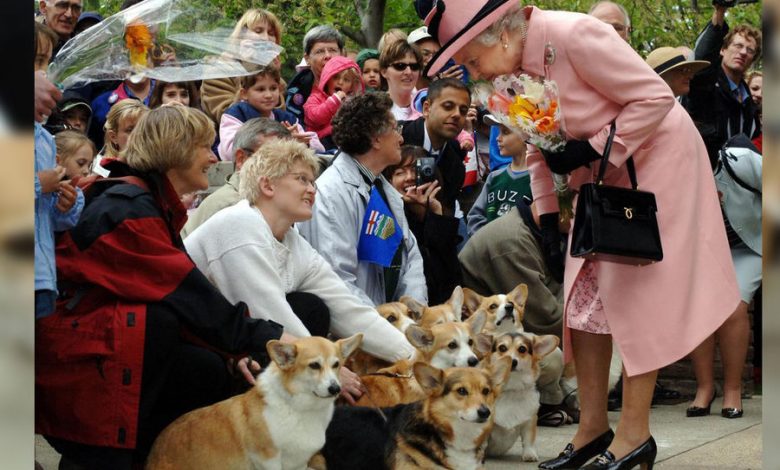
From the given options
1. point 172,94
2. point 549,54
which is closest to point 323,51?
point 172,94

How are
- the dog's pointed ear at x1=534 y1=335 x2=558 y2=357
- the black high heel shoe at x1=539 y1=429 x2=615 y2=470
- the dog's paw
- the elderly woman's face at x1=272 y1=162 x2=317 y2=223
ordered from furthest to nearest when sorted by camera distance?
1. the dog's pointed ear at x1=534 y1=335 x2=558 y2=357
2. the dog's paw
3. the elderly woman's face at x1=272 y1=162 x2=317 y2=223
4. the black high heel shoe at x1=539 y1=429 x2=615 y2=470

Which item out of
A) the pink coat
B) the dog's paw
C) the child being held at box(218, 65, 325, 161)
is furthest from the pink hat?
the child being held at box(218, 65, 325, 161)

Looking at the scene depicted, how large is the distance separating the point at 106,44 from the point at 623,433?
2.58 m

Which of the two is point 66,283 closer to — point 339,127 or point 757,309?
point 339,127

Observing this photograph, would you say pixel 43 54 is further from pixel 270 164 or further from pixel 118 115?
pixel 118 115

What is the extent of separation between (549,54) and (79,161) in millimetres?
2424

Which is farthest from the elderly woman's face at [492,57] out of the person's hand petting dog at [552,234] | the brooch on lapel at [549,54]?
the person's hand petting dog at [552,234]

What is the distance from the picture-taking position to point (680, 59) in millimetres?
7105

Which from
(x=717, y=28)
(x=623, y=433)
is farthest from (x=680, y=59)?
(x=623, y=433)

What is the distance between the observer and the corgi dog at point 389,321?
580 cm

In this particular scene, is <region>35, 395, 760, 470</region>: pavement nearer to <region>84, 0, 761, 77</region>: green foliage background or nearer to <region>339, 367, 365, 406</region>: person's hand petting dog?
<region>339, 367, 365, 406</region>: person's hand petting dog

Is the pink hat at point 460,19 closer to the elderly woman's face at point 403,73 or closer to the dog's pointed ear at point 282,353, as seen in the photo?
the dog's pointed ear at point 282,353

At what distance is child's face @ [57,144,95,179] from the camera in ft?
19.2

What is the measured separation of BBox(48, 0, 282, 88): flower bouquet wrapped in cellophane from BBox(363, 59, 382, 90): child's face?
11.5 ft
